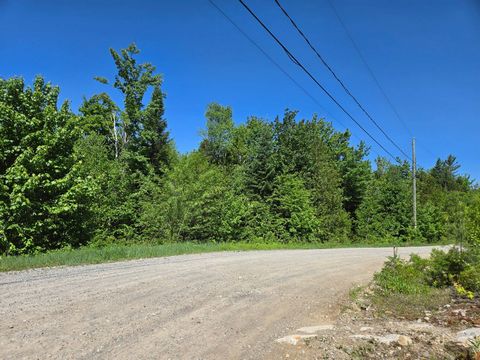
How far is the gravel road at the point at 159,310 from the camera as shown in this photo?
16.8 ft

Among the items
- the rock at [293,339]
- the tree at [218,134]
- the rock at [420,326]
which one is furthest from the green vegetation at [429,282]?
the tree at [218,134]

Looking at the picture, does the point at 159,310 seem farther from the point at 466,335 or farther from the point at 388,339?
the point at 466,335

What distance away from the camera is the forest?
61.9 ft

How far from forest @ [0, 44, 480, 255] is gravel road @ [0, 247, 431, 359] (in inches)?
214

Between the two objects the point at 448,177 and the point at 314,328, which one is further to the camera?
the point at 448,177

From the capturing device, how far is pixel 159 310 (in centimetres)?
690

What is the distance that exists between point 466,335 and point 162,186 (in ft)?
85.8

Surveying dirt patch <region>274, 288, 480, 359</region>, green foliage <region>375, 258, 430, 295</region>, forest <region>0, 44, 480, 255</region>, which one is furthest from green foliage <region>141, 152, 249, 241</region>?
dirt patch <region>274, 288, 480, 359</region>

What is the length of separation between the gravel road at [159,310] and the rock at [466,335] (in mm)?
2151

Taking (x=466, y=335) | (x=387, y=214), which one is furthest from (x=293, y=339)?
(x=387, y=214)

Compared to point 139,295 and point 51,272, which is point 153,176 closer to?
point 51,272

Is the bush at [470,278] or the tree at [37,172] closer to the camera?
the bush at [470,278]

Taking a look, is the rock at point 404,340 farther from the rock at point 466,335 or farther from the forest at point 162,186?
the forest at point 162,186

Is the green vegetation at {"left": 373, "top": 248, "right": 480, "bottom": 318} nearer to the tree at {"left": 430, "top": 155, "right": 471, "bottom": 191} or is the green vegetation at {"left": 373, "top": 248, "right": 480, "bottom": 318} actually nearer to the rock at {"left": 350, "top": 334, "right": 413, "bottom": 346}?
the rock at {"left": 350, "top": 334, "right": 413, "bottom": 346}
